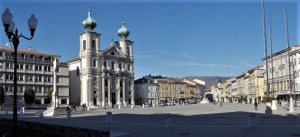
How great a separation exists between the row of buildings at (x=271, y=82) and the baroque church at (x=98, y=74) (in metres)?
36.5

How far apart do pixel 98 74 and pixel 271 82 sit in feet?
143

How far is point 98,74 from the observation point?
99.6 m

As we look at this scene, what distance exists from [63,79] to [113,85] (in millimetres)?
16579

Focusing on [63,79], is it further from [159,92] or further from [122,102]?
[159,92]

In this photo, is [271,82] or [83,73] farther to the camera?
[83,73]

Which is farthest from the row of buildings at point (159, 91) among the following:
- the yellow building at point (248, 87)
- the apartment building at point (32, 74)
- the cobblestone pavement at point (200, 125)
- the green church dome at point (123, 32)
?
the cobblestone pavement at point (200, 125)

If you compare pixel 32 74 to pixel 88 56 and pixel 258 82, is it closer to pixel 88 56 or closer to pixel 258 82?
pixel 88 56

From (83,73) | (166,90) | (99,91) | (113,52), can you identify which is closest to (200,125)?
(99,91)

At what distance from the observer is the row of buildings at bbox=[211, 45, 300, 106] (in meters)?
68.1

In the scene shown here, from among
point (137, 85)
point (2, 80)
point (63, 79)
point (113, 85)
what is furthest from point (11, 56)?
point (137, 85)

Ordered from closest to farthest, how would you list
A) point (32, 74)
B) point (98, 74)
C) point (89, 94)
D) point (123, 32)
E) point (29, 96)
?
point (29, 96) < point (32, 74) < point (89, 94) < point (98, 74) < point (123, 32)

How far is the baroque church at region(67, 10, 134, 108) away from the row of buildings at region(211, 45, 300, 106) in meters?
36.5

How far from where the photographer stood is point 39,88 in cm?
8681

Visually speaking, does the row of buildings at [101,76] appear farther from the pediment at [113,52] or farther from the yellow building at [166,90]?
the yellow building at [166,90]
